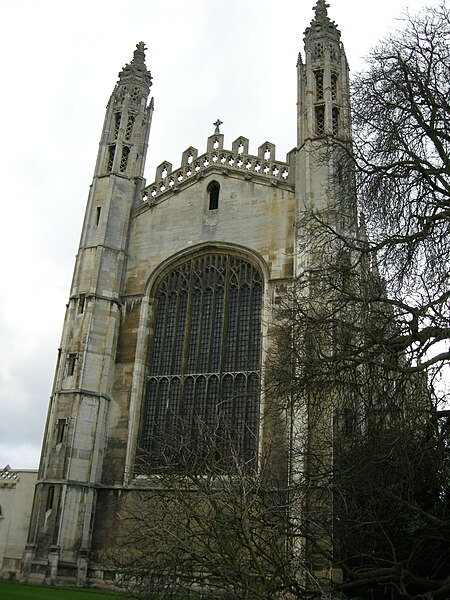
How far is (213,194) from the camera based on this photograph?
22.0 meters

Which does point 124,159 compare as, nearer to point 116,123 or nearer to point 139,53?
point 116,123

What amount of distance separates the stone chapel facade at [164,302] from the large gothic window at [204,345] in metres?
0.04

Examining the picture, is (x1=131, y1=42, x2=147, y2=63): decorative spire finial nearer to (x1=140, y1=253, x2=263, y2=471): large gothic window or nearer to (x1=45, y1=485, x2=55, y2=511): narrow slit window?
(x1=140, y1=253, x2=263, y2=471): large gothic window

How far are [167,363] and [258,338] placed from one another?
3109 mm

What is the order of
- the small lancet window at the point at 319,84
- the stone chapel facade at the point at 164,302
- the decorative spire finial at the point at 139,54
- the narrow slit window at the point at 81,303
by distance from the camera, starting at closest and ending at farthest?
the stone chapel facade at the point at 164,302
the narrow slit window at the point at 81,303
the small lancet window at the point at 319,84
the decorative spire finial at the point at 139,54

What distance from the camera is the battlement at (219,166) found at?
21156 millimetres

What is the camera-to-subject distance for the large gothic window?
18734mm

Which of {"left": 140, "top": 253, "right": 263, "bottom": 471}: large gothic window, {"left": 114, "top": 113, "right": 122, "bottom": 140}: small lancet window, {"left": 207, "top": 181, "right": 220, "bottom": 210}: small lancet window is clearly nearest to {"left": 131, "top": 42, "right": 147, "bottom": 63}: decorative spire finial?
{"left": 114, "top": 113, "right": 122, "bottom": 140}: small lancet window

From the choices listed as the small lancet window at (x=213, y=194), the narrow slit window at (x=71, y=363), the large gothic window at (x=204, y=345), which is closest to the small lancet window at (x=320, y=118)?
the small lancet window at (x=213, y=194)

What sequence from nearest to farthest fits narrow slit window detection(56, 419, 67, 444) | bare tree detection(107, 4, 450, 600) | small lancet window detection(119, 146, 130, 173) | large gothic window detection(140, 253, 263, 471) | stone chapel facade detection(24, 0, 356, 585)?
bare tree detection(107, 4, 450, 600)
stone chapel facade detection(24, 0, 356, 585)
narrow slit window detection(56, 419, 67, 444)
large gothic window detection(140, 253, 263, 471)
small lancet window detection(119, 146, 130, 173)

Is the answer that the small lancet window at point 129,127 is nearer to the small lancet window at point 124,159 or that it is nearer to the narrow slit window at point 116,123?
the narrow slit window at point 116,123

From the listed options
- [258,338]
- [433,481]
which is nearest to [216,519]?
[433,481]

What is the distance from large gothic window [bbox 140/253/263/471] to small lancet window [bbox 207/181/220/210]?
6.28 ft

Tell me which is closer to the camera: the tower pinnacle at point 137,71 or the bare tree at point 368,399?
the bare tree at point 368,399
